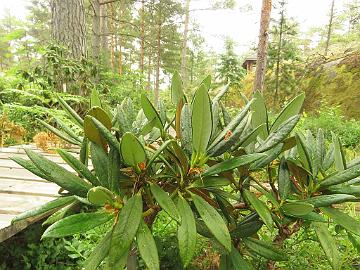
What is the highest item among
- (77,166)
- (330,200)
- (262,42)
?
(262,42)

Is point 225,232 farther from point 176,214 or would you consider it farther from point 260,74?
point 260,74

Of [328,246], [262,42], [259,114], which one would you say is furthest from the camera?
[262,42]

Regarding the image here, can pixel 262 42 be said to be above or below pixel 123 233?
above

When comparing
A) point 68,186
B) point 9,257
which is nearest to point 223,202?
point 68,186

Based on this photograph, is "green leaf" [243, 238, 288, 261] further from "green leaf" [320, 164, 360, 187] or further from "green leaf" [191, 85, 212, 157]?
"green leaf" [191, 85, 212, 157]

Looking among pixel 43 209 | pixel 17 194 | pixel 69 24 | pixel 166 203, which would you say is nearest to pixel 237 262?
pixel 166 203

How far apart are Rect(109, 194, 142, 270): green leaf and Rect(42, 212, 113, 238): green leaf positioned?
65 mm

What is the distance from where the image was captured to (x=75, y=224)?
737 mm

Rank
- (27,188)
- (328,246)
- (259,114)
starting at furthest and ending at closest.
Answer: (27,188)
(259,114)
(328,246)

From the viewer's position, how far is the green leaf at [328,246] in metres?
0.90

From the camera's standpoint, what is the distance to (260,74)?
297 inches

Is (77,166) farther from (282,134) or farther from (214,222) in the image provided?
(282,134)

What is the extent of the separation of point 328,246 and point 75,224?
0.73 metres

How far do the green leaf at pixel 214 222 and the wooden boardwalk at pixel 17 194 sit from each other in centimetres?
106
